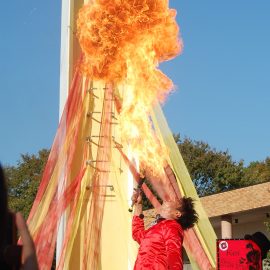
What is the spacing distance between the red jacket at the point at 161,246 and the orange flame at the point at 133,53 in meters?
1.89

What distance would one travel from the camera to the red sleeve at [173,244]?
15.4 ft

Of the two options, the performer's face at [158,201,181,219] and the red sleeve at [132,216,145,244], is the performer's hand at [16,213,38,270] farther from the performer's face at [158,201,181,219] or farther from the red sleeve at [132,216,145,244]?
the red sleeve at [132,216,145,244]

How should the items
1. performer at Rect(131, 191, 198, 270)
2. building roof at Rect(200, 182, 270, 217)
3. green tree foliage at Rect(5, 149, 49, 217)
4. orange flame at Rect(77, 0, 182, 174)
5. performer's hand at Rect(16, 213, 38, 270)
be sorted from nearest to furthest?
1. performer's hand at Rect(16, 213, 38, 270)
2. performer at Rect(131, 191, 198, 270)
3. orange flame at Rect(77, 0, 182, 174)
4. building roof at Rect(200, 182, 270, 217)
5. green tree foliage at Rect(5, 149, 49, 217)

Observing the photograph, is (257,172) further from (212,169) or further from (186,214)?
(186,214)

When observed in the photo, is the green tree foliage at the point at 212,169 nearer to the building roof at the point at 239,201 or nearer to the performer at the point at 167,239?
the building roof at the point at 239,201

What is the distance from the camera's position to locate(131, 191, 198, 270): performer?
15.7ft

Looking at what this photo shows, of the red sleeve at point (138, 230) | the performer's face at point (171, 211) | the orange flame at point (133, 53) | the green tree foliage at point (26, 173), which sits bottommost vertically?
the red sleeve at point (138, 230)

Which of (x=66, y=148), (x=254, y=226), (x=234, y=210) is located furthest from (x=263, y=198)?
(x=66, y=148)

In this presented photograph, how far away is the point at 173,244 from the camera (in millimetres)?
4824

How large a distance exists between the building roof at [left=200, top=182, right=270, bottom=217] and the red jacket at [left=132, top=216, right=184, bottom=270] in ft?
35.0

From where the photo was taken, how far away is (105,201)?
7.36 m

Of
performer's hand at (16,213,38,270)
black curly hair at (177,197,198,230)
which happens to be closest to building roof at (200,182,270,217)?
black curly hair at (177,197,198,230)

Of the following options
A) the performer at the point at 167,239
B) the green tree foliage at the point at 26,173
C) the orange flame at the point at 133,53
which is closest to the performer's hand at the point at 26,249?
the performer at the point at 167,239

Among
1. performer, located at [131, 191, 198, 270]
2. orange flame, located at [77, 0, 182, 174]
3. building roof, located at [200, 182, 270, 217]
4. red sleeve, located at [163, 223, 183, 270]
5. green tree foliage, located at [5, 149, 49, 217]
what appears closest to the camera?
red sleeve, located at [163, 223, 183, 270]
